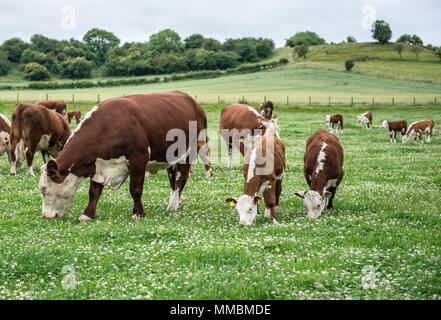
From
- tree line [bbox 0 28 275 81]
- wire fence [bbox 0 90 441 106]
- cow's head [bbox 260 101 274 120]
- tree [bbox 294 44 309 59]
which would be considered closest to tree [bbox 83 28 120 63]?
tree line [bbox 0 28 275 81]

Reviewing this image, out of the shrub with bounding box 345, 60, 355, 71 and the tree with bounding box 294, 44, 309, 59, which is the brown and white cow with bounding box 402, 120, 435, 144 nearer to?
the shrub with bounding box 345, 60, 355, 71

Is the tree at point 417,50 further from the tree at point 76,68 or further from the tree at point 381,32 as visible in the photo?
the tree at point 76,68

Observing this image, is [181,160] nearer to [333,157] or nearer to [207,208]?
[207,208]

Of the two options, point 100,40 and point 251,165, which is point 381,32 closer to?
point 100,40

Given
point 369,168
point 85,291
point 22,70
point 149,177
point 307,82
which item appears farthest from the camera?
point 22,70

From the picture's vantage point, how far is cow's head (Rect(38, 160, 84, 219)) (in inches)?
395

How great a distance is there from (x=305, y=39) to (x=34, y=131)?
163455 millimetres

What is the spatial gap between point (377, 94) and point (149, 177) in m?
63.7

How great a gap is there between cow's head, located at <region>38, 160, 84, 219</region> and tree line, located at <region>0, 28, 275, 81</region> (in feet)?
287

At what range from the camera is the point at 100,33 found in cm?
12738

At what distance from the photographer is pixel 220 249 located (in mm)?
7566

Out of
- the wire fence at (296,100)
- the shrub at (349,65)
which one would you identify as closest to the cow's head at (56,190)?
the wire fence at (296,100)

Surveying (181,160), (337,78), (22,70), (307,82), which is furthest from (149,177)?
(22,70)
